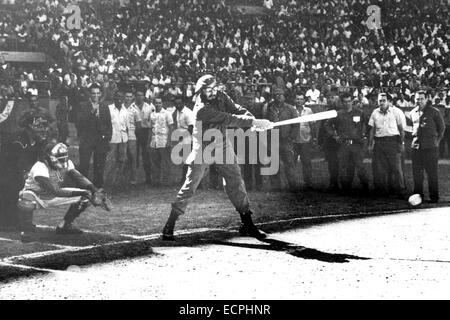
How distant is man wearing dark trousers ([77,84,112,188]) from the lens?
41.0ft

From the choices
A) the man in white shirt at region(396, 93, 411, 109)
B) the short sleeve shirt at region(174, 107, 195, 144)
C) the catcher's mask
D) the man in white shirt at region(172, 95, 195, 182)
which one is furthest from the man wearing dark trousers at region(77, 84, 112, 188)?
the man in white shirt at region(396, 93, 411, 109)

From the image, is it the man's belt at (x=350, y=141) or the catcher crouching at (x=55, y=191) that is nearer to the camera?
the catcher crouching at (x=55, y=191)

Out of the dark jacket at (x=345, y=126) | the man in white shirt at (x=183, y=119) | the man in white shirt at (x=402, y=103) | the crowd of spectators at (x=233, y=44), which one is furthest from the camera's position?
the man in white shirt at (x=402, y=103)

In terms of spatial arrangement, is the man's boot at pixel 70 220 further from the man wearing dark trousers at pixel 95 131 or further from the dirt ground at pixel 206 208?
the man wearing dark trousers at pixel 95 131

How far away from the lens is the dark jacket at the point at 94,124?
12.5 meters

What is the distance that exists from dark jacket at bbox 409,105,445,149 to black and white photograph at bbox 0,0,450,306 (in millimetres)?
30

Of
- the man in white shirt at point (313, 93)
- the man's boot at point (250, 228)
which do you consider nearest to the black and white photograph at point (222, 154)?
the man's boot at point (250, 228)

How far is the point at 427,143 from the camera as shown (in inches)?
457

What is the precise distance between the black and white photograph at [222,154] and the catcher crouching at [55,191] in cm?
2

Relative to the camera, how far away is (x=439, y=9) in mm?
24875

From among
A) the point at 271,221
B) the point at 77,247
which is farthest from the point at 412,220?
the point at 77,247

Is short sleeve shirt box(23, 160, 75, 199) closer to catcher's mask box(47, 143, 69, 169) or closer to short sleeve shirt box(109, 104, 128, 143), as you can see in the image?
catcher's mask box(47, 143, 69, 169)
